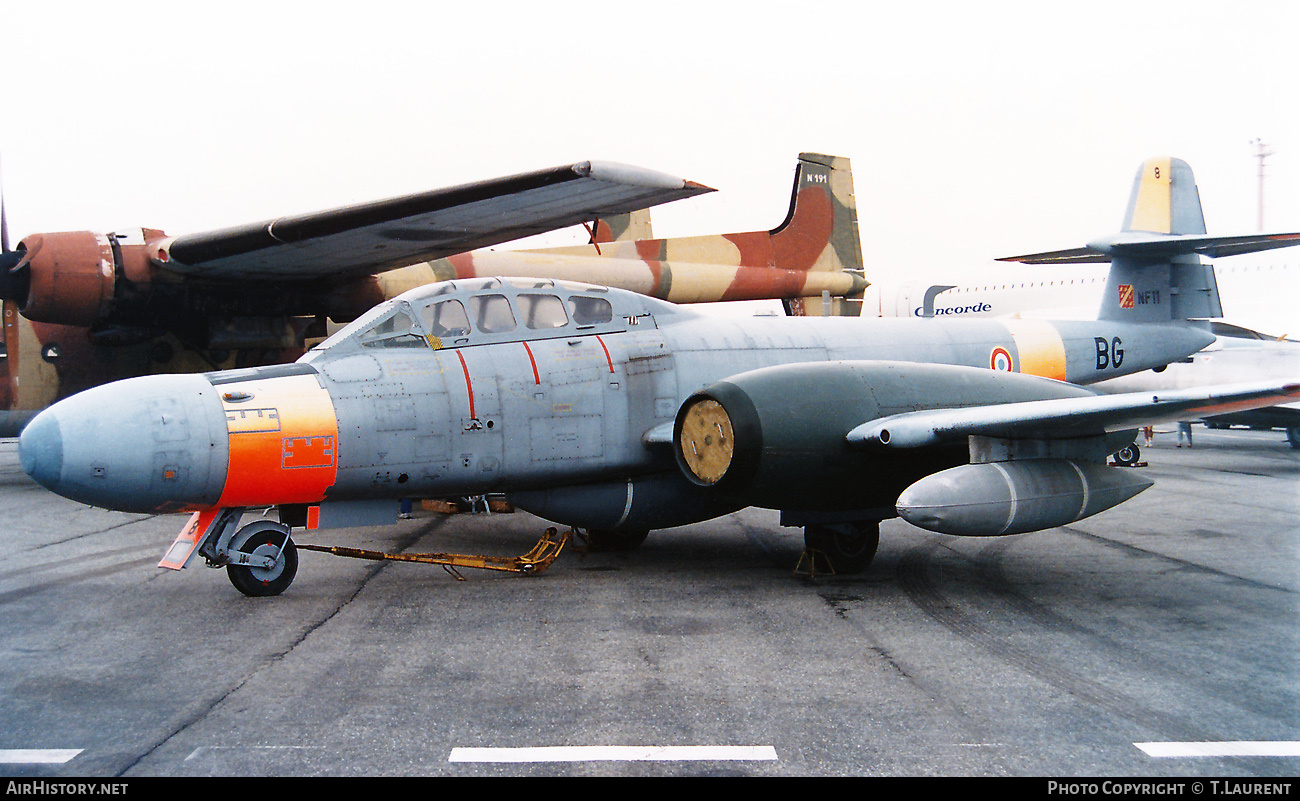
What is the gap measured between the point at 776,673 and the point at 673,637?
0.96 metres

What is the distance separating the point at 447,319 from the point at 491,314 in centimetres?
38

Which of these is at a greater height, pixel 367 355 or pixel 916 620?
pixel 367 355

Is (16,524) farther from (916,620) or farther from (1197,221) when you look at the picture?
(1197,221)

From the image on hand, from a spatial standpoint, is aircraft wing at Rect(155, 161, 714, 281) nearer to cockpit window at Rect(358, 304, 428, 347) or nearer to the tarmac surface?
cockpit window at Rect(358, 304, 428, 347)

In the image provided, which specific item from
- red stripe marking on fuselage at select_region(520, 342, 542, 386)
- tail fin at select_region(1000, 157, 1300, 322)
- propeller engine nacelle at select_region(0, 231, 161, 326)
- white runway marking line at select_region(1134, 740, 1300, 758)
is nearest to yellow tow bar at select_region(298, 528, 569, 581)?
red stripe marking on fuselage at select_region(520, 342, 542, 386)

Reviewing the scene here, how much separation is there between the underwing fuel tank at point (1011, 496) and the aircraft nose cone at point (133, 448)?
487 cm

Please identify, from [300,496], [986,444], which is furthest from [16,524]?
[986,444]

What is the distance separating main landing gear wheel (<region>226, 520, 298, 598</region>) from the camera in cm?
683

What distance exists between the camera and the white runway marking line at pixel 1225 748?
3951mm

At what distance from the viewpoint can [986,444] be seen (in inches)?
275

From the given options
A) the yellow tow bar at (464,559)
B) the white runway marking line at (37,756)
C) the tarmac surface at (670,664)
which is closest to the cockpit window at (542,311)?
the yellow tow bar at (464,559)

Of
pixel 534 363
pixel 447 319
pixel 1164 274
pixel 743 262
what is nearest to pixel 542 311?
pixel 534 363

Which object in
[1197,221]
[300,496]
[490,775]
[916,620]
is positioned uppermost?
[1197,221]

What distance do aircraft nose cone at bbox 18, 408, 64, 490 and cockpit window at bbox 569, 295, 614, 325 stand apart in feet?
13.2
